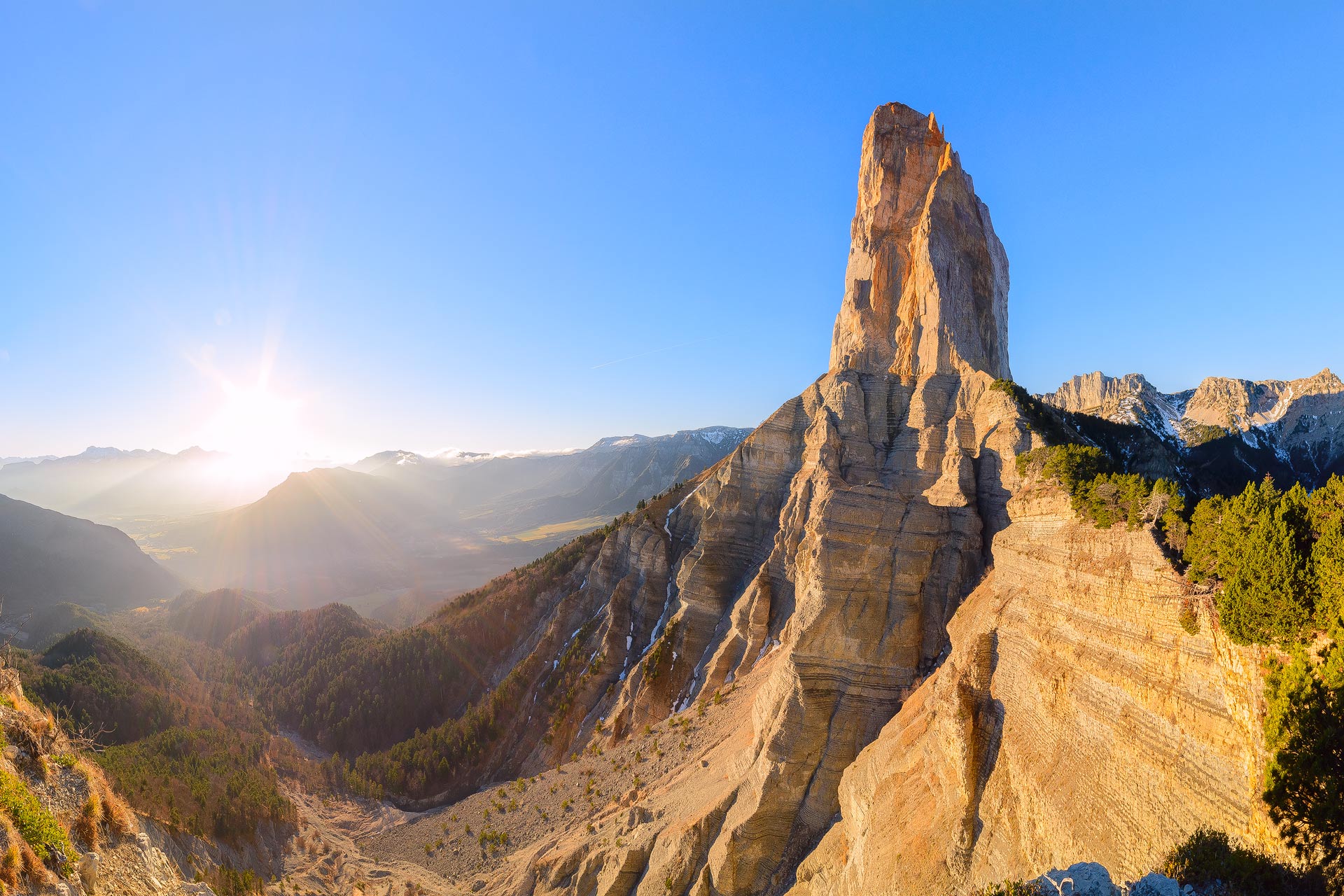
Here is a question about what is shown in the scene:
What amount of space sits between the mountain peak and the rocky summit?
20 centimetres

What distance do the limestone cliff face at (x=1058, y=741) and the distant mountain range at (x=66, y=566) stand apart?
131 metres

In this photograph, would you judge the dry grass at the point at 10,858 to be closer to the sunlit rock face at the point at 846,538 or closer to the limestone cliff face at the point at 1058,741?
the sunlit rock face at the point at 846,538

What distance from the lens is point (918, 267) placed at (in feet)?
127

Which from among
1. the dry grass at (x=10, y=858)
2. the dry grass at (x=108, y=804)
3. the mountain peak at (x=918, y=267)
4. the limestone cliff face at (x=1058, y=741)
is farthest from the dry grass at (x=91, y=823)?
the mountain peak at (x=918, y=267)

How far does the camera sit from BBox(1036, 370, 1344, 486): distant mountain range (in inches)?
3250

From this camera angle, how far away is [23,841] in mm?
11469

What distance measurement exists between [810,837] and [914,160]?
45.7 metres

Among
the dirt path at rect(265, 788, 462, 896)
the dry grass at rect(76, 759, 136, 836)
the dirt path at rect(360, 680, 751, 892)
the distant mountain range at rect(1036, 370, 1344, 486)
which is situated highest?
the distant mountain range at rect(1036, 370, 1344, 486)

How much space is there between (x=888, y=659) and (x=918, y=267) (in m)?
28.3

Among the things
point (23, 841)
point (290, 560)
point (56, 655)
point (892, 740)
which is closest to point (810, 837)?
point (892, 740)

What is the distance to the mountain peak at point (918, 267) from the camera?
37062 millimetres

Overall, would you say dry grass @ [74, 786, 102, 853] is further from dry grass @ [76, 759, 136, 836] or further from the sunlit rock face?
the sunlit rock face

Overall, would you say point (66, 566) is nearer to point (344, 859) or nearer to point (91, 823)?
point (344, 859)

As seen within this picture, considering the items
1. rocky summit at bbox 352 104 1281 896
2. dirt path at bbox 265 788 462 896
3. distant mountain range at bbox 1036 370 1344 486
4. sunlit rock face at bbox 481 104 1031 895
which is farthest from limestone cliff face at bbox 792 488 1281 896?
distant mountain range at bbox 1036 370 1344 486
